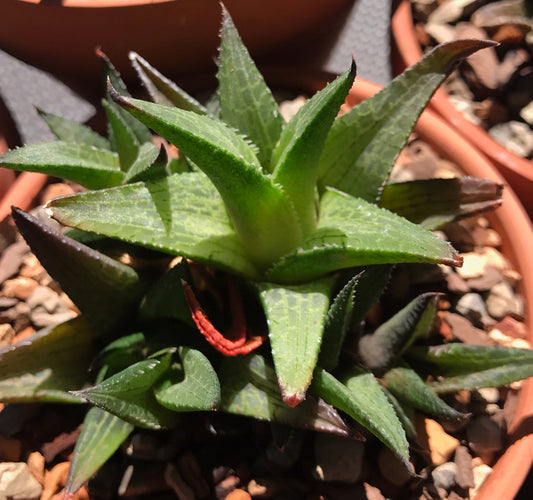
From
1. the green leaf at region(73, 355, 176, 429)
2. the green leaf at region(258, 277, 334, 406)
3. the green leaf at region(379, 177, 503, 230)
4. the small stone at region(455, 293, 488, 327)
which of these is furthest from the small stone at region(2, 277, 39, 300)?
the small stone at region(455, 293, 488, 327)

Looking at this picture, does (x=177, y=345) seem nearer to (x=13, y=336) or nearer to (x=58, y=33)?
(x=13, y=336)

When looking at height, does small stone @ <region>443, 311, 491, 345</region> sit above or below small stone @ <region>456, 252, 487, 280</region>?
below

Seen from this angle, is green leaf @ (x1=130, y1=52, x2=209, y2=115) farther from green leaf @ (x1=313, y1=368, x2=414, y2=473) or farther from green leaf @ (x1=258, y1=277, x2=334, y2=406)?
green leaf @ (x1=313, y1=368, x2=414, y2=473)

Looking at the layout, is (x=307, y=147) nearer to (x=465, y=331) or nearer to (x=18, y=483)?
(x=465, y=331)

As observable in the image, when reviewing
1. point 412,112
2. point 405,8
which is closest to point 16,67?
point 405,8

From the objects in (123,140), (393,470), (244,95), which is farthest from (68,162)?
(393,470)

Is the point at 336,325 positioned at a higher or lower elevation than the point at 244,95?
lower
